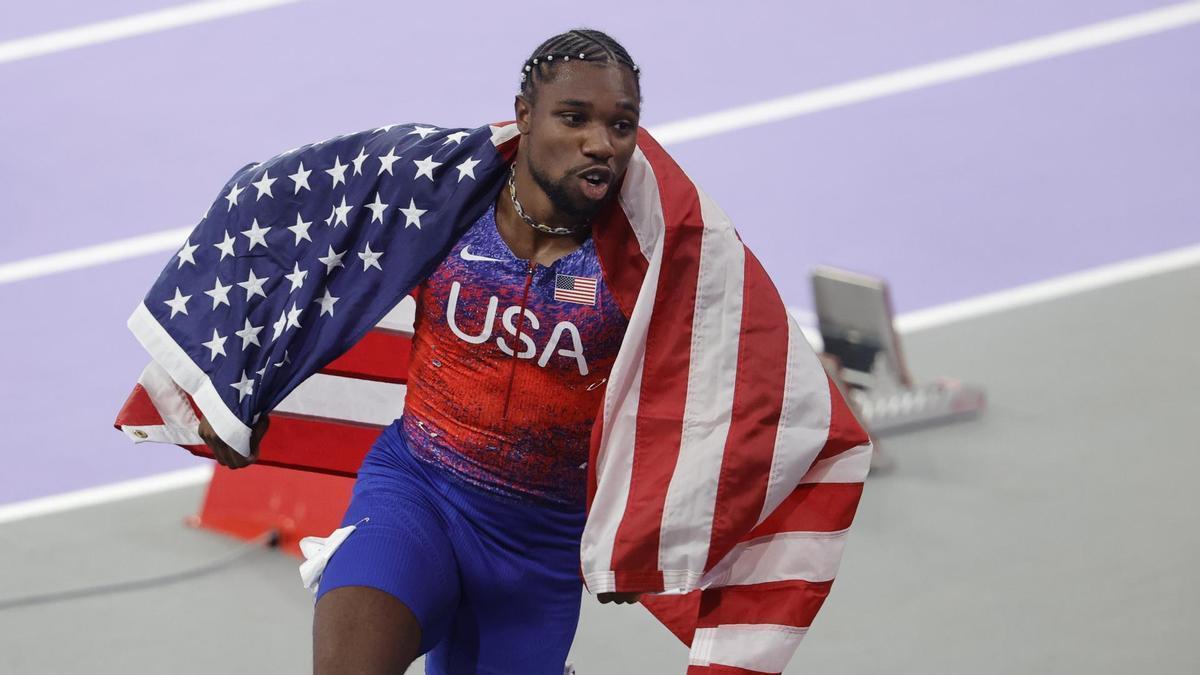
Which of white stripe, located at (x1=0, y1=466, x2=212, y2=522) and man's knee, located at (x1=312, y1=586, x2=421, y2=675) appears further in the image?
white stripe, located at (x1=0, y1=466, x2=212, y2=522)

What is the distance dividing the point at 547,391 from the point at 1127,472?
3570 mm

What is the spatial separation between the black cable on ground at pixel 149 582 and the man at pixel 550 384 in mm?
2059

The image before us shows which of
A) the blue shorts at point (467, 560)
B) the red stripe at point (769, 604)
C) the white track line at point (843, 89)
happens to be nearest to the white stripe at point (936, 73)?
the white track line at point (843, 89)

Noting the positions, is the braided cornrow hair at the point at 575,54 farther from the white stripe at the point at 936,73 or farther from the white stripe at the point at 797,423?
the white stripe at the point at 936,73

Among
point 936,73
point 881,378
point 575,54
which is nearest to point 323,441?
point 575,54

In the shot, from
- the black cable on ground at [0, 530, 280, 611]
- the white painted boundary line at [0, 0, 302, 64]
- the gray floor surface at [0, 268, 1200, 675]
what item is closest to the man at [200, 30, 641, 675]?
the gray floor surface at [0, 268, 1200, 675]

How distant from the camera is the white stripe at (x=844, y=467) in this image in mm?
4016

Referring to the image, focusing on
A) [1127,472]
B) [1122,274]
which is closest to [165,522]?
[1127,472]

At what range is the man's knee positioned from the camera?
11.8 ft

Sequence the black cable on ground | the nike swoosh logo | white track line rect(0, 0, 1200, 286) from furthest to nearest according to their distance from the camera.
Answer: white track line rect(0, 0, 1200, 286) → the black cable on ground → the nike swoosh logo

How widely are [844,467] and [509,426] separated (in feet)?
2.37

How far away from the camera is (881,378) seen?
287 inches

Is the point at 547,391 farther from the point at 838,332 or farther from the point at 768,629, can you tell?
the point at 838,332

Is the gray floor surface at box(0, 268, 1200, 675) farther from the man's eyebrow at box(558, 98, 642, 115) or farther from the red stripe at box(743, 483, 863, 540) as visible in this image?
the man's eyebrow at box(558, 98, 642, 115)
